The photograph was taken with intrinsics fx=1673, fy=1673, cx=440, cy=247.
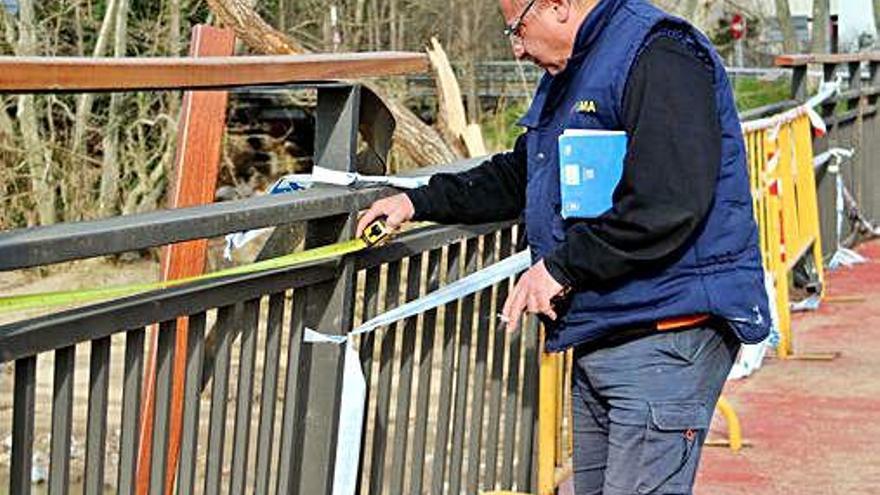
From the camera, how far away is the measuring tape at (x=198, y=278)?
2750 mm

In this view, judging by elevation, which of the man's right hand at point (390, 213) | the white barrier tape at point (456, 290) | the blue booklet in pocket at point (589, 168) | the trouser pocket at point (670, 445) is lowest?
the trouser pocket at point (670, 445)

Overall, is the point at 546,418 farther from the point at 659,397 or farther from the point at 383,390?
the point at 659,397

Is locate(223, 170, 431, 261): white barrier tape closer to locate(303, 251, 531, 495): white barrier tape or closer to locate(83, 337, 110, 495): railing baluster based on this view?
locate(303, 251, 531, 495): white barrier tape

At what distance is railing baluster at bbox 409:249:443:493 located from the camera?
4.25 m

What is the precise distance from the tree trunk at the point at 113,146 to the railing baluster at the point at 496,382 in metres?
14.5

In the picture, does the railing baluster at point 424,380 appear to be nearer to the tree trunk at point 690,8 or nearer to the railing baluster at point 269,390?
the railing baluster at point 269,390

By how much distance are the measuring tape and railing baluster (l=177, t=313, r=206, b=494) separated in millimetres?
101

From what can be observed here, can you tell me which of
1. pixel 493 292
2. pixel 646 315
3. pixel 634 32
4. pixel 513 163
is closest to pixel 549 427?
pixel 493 292

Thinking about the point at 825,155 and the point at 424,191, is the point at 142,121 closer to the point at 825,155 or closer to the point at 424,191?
the point at 825,155

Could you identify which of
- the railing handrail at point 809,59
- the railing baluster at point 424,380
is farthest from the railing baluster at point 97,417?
the railing handrail at point 809,59

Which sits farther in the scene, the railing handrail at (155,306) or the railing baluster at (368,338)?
the railing baluster at (368,338)

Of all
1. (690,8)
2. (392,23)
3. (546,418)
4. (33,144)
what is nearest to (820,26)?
(392,23)

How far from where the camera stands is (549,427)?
5.10 meters

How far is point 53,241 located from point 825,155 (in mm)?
8684
